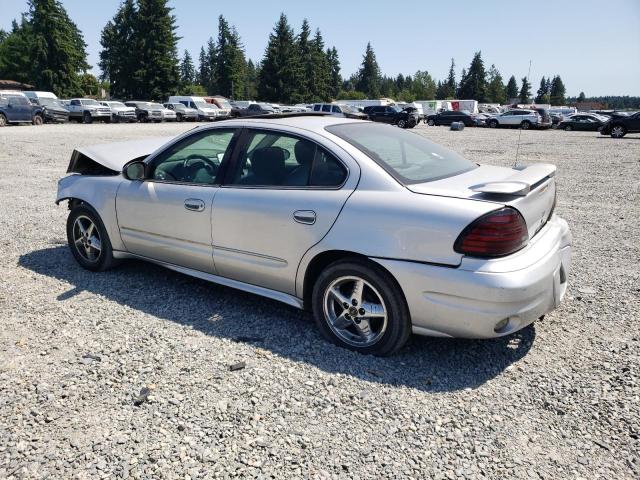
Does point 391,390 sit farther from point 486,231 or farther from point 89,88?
point 89,88

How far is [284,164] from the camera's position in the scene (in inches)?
147

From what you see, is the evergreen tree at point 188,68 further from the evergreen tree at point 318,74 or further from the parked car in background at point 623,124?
the parked car in background at point 623,124

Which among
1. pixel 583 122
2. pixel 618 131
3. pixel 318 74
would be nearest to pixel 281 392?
pixel 618 131

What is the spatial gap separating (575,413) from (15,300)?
4.35 m

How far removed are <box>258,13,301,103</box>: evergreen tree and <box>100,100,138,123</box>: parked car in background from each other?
38753mm

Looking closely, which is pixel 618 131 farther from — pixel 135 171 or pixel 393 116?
pixel 135 171

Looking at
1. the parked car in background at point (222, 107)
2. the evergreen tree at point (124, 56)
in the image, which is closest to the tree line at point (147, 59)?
the evergreen tree at point (124, 56)

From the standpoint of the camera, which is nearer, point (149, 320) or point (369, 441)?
point (369, 441)

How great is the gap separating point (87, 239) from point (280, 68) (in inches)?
2928

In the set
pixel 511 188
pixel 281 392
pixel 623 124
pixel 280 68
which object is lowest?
pixel 281 392

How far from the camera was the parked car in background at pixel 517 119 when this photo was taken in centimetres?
3900

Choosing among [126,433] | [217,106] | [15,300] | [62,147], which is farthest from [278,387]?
[217,106]

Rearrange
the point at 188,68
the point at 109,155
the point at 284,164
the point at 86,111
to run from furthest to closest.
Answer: the point at 188,68 → the point at 86,111 → the point at 109,155 → the point at 284,164

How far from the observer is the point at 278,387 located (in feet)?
9.93
